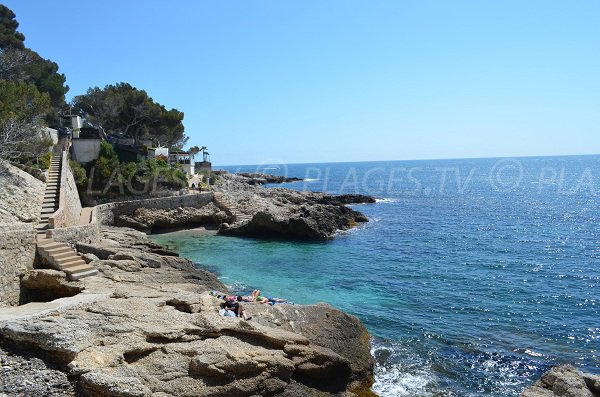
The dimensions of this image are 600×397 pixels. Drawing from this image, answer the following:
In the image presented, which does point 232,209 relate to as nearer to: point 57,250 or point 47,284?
point 57,250

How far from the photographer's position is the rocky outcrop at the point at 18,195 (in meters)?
22.2

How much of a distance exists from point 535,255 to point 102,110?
159ft

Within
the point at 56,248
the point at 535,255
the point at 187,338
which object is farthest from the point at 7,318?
the point at 535,255

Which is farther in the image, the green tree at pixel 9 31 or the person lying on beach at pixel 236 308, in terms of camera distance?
the green tree at pixel 9 31

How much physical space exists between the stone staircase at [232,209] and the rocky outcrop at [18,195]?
17438 mm

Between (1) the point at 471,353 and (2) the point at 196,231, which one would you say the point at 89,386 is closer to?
(1) the point at 471,353

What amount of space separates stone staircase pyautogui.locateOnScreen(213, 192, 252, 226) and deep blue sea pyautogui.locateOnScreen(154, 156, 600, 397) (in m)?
3.63

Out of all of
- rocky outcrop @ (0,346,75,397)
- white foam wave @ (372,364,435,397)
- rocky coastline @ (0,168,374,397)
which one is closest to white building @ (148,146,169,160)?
rocky coastline @ (0,168,374,397)

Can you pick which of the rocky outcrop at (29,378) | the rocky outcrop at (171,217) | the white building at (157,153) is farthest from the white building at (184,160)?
the rocky outcrop at (29,378)

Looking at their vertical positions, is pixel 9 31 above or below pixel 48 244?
above

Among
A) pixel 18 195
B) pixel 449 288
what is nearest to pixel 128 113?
pixel 18 195

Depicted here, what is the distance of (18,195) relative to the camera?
23.8 metres

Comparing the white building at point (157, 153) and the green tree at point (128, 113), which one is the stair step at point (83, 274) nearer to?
the white building at point (157, 153)

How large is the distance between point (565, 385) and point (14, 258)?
704 inches
